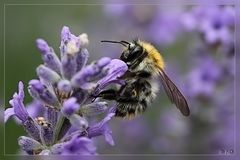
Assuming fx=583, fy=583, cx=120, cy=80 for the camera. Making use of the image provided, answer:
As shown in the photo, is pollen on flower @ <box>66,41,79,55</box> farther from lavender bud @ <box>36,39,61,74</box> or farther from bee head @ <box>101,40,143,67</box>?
bee head @ <box>101,40,143,67</box>

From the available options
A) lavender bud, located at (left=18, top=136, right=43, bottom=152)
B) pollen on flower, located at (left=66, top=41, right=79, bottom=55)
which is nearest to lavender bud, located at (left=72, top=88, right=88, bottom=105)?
pollen on flower, located at (left=66, top=41, right=79, bottom=55)

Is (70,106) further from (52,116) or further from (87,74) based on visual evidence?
Result: (52,116)

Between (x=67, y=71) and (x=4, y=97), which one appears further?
(x=4, y=97)

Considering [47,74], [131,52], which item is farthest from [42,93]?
[131,52]

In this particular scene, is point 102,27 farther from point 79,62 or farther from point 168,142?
point 79,62

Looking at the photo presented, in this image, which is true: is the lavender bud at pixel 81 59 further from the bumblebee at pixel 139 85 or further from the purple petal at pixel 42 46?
the bumblebee at pixel 139 85

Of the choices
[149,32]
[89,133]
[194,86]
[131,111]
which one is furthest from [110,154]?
Result: [89,133]
